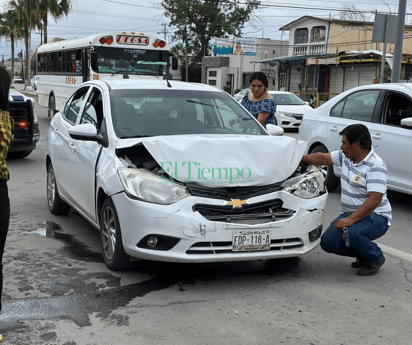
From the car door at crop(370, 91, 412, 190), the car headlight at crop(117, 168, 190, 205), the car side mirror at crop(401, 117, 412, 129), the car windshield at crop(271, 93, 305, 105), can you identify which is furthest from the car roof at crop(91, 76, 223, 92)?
the car windshield at crop(271, 93, 305, 105)

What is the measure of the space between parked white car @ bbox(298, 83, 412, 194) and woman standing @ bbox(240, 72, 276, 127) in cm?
142

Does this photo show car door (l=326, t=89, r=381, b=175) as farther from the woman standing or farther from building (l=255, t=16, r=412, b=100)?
building (l=255, t=16, r=412, b=100)

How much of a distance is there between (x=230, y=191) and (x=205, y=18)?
61549 millimetres

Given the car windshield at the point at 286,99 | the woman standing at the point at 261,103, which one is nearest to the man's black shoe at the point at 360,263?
the woman standing at the point at 261,103

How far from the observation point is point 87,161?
221 inches

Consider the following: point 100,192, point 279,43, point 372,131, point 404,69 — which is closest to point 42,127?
point 372,131

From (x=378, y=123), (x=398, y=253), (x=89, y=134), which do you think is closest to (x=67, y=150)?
(x=89, y=134)

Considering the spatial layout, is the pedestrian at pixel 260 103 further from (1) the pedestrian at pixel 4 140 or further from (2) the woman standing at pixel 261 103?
(1) the pedestrian at pixel 4 140

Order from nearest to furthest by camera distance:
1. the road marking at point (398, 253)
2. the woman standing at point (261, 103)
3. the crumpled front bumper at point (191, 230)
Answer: the crumpled front bumper at point (191, 230)
the road marking at point (398, 253)
the woman standing at point (261, 103)

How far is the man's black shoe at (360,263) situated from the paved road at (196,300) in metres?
0.08

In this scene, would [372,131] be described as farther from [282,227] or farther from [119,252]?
[119,252]

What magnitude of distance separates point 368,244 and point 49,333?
2.68 m

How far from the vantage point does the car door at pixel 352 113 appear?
824 cm

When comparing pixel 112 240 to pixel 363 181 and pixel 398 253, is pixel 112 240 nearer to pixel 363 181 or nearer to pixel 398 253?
pixel 363 181
